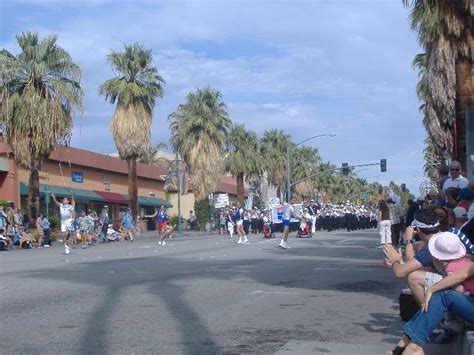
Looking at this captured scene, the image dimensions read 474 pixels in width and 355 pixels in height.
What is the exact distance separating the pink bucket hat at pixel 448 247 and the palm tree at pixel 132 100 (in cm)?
3896

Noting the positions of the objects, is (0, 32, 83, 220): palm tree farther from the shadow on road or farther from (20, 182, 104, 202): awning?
the shadow on road

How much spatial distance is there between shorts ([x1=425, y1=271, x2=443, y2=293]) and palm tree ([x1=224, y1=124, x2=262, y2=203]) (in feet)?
182

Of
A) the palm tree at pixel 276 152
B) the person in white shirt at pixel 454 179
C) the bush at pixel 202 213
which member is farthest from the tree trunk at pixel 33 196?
the palm tree at pixel 276 152

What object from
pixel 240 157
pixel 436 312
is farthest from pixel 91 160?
pixel 436 312

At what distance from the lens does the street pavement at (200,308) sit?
27.5 ft

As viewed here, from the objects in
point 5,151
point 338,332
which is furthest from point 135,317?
point 5,151

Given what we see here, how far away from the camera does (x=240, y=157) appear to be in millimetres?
64312

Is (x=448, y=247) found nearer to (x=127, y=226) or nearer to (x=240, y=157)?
(x=127, y=226)

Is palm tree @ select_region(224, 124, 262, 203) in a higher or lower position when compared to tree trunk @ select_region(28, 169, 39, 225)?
higher

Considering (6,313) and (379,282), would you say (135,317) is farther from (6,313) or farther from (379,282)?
(379,282)

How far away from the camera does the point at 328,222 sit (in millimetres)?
53094

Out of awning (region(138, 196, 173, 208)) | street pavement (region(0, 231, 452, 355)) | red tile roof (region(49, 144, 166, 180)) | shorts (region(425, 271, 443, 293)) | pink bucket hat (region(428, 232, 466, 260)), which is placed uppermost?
red tile roof (region(49, 144, 166, 180))

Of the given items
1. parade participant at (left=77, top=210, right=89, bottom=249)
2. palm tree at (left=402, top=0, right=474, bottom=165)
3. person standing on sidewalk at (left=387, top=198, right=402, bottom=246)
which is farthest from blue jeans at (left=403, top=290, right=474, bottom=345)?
parade participant at (left=77, top=210, right=89, bottom=249)

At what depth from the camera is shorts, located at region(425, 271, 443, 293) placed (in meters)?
7.15
